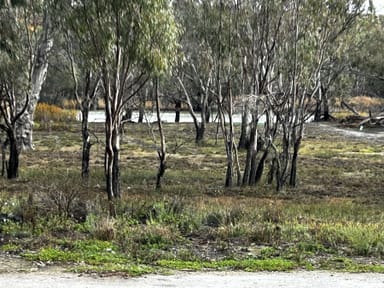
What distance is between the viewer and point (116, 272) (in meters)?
7.72

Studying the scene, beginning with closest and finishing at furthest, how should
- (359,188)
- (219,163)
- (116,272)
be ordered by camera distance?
(116,272) → (359,188) → (219,163)

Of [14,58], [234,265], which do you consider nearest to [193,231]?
[234,265]

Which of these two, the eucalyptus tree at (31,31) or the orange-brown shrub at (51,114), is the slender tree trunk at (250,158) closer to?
the eucalyptus tree at (31,31)

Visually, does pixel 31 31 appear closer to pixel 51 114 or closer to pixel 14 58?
pixel 14 58

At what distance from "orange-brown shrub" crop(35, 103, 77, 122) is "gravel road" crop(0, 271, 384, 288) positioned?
45.5 meters

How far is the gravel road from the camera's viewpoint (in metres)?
7.18

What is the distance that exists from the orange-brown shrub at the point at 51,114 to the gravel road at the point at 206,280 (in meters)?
45.5

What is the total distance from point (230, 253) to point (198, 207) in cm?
408

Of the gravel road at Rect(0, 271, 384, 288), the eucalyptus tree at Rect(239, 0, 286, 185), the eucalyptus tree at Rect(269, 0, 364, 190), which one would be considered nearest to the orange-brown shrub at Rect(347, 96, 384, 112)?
the eucalyptus tree at Rect(269, 0, 364, 190)

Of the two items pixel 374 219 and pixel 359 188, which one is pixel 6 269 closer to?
pixel 374 219

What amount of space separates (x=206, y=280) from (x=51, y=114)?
49.9 metres

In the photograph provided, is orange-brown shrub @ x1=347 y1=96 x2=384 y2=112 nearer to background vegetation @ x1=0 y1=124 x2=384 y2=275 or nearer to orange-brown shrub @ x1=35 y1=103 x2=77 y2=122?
orange-brown shrub @ x1=35 y1=103 x2=77 y2=122

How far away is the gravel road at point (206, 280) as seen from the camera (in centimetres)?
718

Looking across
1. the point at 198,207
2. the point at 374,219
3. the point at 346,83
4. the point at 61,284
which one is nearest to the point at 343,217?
the point at 374,219
